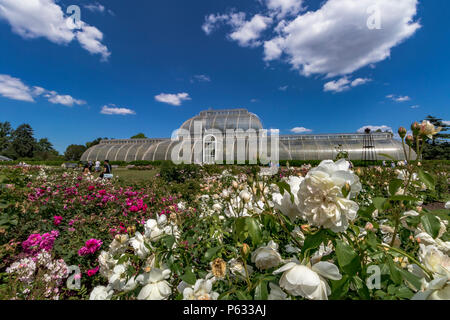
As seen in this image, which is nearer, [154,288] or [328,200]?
[328,200]

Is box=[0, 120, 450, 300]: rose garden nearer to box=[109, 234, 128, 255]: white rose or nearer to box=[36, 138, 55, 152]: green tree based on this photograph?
box=[109, 234, 128, 255]: white rose

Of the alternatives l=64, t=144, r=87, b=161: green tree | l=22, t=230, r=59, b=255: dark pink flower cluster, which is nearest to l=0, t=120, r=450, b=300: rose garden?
l=22, t=230, r=59, b=255: dark pink flower cluster

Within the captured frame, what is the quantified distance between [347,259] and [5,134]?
3097 inches

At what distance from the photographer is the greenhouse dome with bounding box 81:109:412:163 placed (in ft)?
70.6

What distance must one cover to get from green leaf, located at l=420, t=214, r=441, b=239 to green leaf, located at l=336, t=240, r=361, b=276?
37 cm

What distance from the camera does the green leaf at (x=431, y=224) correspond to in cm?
69

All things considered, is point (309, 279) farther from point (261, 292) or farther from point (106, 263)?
point (106, 263)

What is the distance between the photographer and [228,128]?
2773cm

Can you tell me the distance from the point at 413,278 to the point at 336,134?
2718 cm

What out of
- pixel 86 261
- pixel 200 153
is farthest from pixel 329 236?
pixel 200 153

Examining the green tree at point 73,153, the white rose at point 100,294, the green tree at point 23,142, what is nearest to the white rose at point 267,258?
the white rose at point 100,294

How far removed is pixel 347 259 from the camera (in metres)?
0.55

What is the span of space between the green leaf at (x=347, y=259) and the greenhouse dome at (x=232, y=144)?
18071 millimetres

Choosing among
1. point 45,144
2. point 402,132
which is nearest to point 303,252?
point 402,132
